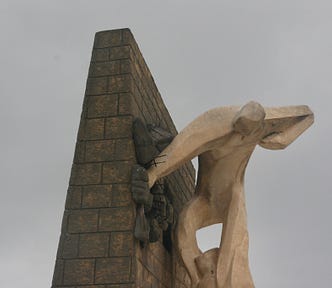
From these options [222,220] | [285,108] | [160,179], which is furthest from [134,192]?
[285,108]

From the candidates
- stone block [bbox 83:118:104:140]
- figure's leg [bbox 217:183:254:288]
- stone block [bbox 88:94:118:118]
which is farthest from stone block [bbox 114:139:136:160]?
figure's leg [bbox 217:183:254:288]

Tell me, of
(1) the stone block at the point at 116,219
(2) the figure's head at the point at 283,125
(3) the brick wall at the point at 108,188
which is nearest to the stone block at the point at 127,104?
(3) the brick wall at the point at 108,188

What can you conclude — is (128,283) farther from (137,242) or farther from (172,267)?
(172,267)

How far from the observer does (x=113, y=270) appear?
13.1ft

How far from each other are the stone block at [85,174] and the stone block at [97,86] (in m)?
0.69

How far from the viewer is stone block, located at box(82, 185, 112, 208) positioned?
14.0 feet

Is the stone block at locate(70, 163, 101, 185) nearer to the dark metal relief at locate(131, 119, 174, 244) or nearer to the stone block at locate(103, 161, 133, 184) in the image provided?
the stone block at locate(103, 161, 133, 184)

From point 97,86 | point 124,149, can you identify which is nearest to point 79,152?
point 124,149

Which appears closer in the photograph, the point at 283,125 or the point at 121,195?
the point at 121,195

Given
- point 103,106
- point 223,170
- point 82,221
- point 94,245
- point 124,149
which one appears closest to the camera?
point 94,245

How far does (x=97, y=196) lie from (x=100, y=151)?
39cm

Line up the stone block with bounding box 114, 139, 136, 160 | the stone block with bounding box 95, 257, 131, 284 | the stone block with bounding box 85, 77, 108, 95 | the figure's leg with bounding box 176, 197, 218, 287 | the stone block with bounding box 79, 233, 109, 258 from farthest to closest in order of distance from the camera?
1. the figure's leg with bounding box 176, 197, 218, 287
2. the stone block with bounding box 85, 77, 108, 95
3. the stone block with bounding box 114, 139, 136, 160
4. the stone block with bounding box 79, 233, 109, 258
5. the stone block with bounding box 95, 257, 131, 284

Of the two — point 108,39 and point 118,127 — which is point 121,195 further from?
point 108,39

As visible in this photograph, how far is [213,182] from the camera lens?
16.8 ft
